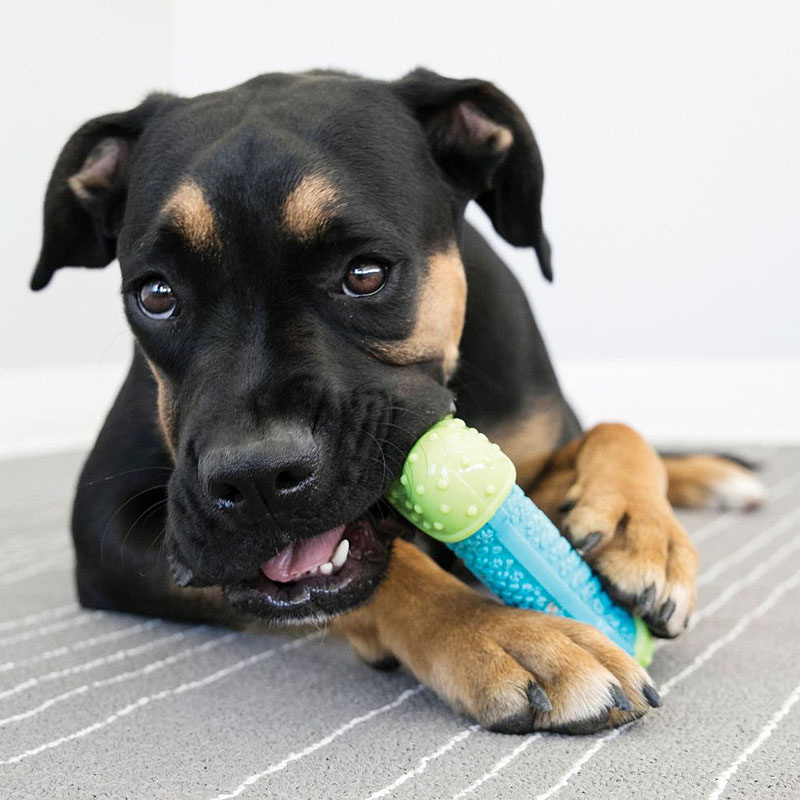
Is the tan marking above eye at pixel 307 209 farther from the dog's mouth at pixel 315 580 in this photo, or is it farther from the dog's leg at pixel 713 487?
the dog's leg at pixel 713 487

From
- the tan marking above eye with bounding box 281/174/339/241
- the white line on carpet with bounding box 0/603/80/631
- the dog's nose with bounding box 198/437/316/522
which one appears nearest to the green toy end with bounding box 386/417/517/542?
the dog's nose with bounding box 198/437/316/522

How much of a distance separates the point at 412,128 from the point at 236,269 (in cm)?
64

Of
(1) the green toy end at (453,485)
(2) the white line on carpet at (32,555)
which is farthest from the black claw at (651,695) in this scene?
(2) the white line on carpet at (32,555)

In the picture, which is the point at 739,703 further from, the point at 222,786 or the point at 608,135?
the point at 608,135

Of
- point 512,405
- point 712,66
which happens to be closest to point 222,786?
point 512,405

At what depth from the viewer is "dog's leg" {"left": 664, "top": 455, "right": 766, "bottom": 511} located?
381 centimetres

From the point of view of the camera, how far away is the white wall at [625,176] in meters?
5.86

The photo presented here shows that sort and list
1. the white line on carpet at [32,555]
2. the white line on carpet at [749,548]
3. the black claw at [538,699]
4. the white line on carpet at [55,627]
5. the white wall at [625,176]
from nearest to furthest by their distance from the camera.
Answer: the black claw at [538,699] < the white line on carpet at [55,627] < the white line on carpet at [749,548] < the white line on carpet at [32,555] < the white wall at [625,176]

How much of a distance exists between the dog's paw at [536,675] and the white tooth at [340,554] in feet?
0.74

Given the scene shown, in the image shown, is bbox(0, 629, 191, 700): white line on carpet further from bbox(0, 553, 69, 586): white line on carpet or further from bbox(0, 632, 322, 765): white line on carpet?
bbox(0, 553, 69, 586): white line on carpet

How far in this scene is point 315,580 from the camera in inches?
73.8

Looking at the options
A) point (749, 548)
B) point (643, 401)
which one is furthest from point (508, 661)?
point (643, 401)

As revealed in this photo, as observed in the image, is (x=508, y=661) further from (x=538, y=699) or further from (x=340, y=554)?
(x=340, y=554)

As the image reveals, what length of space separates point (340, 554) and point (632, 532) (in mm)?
590
